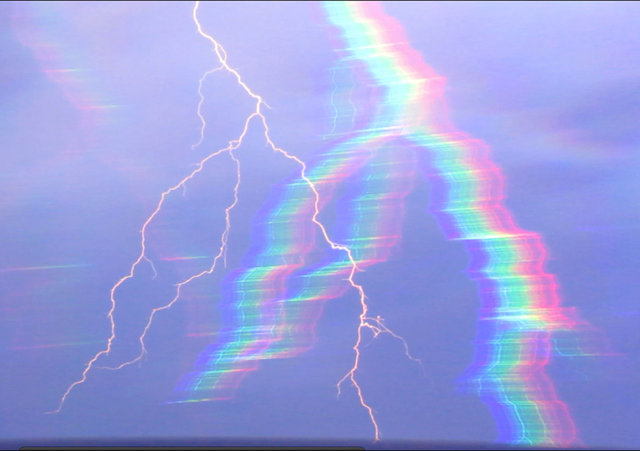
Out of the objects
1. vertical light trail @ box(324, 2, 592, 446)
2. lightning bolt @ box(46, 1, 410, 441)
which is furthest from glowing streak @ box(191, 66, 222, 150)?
vertical light trail @ box(324, 2, 592, 446)

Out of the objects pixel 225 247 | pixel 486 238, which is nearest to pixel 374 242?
pixel 486 238

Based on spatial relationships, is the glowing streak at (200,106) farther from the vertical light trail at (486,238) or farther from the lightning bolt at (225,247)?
the vertical light trail at (486,238)

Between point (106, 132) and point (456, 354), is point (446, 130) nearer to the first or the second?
point (456, 354)

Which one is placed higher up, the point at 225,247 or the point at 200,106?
the point at 200,106

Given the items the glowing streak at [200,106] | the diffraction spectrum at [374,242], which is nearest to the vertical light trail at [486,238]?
the diffraction spectrum at [374,242]

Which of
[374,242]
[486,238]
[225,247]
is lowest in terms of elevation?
[225,247]

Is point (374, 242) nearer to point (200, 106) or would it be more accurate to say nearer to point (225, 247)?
point (225, 247)

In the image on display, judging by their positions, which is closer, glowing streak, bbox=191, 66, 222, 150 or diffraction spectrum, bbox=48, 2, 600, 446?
diffraction spectrum, bbox=48, 2, 600, 446

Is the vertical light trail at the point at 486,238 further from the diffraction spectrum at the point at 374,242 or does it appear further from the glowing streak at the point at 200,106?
the glowing streak at the point at 200,106

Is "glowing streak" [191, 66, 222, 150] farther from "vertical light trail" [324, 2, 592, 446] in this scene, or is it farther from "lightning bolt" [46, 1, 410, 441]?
"vertical light trail" [324, 2, 592, 446]

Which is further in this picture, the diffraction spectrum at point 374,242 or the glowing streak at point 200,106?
the glowing streak at point 200,106
